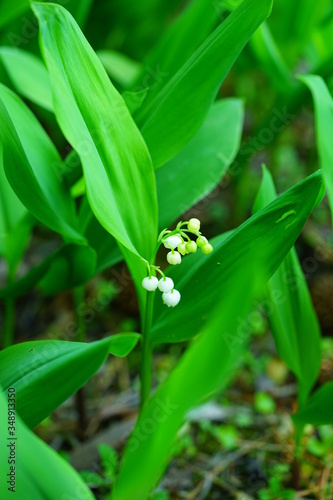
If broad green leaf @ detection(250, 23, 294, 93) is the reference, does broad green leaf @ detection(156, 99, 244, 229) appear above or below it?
below

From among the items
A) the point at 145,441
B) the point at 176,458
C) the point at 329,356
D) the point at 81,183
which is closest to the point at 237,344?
the point at 145,441

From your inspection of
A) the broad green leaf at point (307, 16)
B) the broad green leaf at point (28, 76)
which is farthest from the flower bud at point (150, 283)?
the broad green leaf at point (307, 16)

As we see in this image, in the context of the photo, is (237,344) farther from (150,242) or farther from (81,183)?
(81,183)

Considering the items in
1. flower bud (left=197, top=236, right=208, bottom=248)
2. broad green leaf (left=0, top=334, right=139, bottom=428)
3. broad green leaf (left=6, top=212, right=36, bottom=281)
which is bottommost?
broad green leaf (left=6, top=212, right=36, bottom=281)

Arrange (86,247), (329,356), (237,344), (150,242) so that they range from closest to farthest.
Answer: (237,344) → (150,242) → (86,247) → (329,356)

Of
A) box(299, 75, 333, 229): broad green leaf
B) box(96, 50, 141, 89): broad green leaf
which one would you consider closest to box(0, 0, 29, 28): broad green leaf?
box(96, 50, 141, 89): broad green leaf

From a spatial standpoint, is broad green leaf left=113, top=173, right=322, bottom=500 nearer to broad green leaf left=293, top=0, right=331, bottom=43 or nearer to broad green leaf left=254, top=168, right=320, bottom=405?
broad green leaf left=254, top=168, right=320, bottom=405
